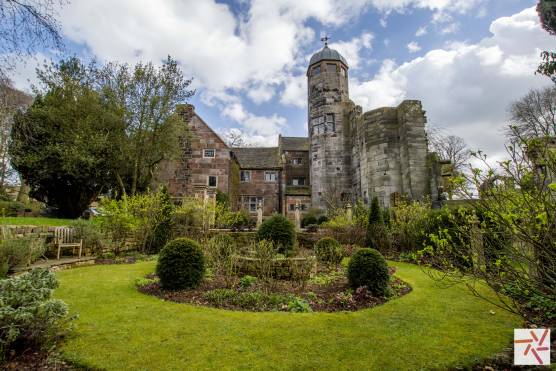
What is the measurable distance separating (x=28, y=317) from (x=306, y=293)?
18.2 ft

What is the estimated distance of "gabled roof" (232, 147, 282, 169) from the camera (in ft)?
102

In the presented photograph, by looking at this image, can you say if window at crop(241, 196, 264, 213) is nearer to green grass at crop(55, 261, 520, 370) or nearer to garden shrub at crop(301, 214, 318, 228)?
garden shrub at crop(301, 214, 318, 228)

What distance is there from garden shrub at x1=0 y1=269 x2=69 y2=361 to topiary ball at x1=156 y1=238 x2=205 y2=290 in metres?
2.72

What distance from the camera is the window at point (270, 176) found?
30922mm

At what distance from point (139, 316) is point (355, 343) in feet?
13.3

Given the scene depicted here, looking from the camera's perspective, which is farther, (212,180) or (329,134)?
(329,134)

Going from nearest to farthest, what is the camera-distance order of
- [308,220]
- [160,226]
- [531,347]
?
[531,347], [160,226], [308,220]

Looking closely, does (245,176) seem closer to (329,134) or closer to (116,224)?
(329,134)

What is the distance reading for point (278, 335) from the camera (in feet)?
16.6

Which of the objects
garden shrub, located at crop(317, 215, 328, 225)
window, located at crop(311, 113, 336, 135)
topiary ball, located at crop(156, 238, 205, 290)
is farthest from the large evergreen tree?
garden shrub, located at crop(317, 215, 328, 225)

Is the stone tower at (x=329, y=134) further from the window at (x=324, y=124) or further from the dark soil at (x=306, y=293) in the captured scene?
the dark soil at (x=306, y=293)

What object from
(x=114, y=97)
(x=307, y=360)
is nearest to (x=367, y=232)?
(x=307, y=360)

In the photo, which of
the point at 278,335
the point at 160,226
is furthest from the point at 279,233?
the point at 278,335

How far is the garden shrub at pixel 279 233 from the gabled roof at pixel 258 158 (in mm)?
18879
